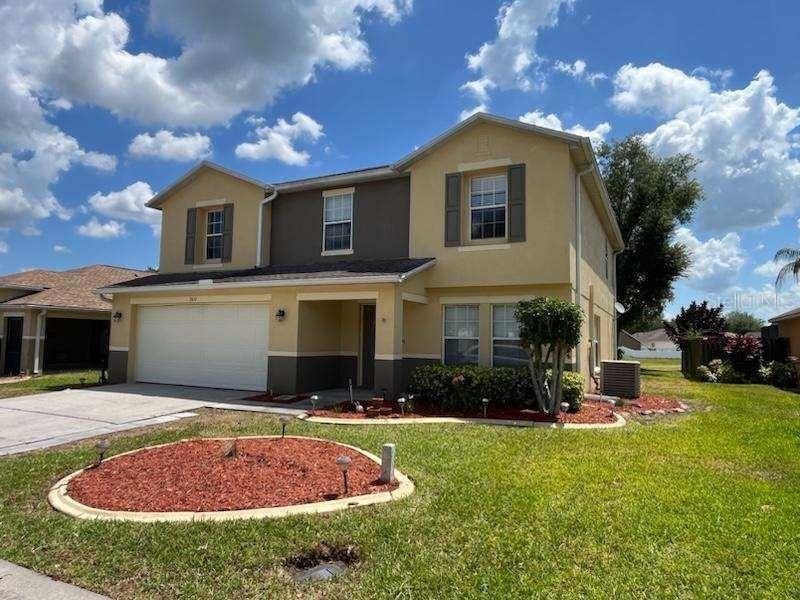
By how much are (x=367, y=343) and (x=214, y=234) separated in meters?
7.25

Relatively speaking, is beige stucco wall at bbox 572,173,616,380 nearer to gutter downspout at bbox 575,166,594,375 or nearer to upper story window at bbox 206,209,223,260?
gutter downspout at bbox 575,166,594,375

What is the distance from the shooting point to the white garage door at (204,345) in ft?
48.2

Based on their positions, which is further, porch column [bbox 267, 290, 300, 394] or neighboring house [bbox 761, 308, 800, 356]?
neighboring house [bbox 761, 308, 800, 356]

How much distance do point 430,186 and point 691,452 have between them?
9.17m

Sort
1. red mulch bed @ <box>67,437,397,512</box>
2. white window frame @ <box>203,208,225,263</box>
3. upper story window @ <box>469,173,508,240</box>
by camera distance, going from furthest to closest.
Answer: white window frame @ <box>203,208,225,263</box>, upper story window @ <box>469,173,508,240</box>, red mulch bed @ <box>67,437,397,512</box>

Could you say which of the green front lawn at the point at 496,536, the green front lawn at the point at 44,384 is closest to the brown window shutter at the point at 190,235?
the green front lawn at the point at 44,384

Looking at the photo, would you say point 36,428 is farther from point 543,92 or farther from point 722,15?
point 722,15

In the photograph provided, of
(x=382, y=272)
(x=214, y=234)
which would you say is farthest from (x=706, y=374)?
(x=214, y=234)

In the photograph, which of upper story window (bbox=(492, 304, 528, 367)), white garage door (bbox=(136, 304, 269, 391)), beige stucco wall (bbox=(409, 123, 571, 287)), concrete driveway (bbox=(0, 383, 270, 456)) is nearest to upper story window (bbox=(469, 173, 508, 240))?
beige stucco wall (bbox=(409, 123, 571, 287))

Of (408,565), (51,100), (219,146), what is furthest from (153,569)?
(51,100)

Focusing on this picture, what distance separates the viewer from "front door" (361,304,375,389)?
1538cm

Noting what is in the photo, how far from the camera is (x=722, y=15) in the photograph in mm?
12320

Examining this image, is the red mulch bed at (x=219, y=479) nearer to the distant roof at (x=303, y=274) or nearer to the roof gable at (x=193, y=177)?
the distant roof at (x=303, y=274)

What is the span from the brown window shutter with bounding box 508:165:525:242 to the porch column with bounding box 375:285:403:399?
3435 mm
